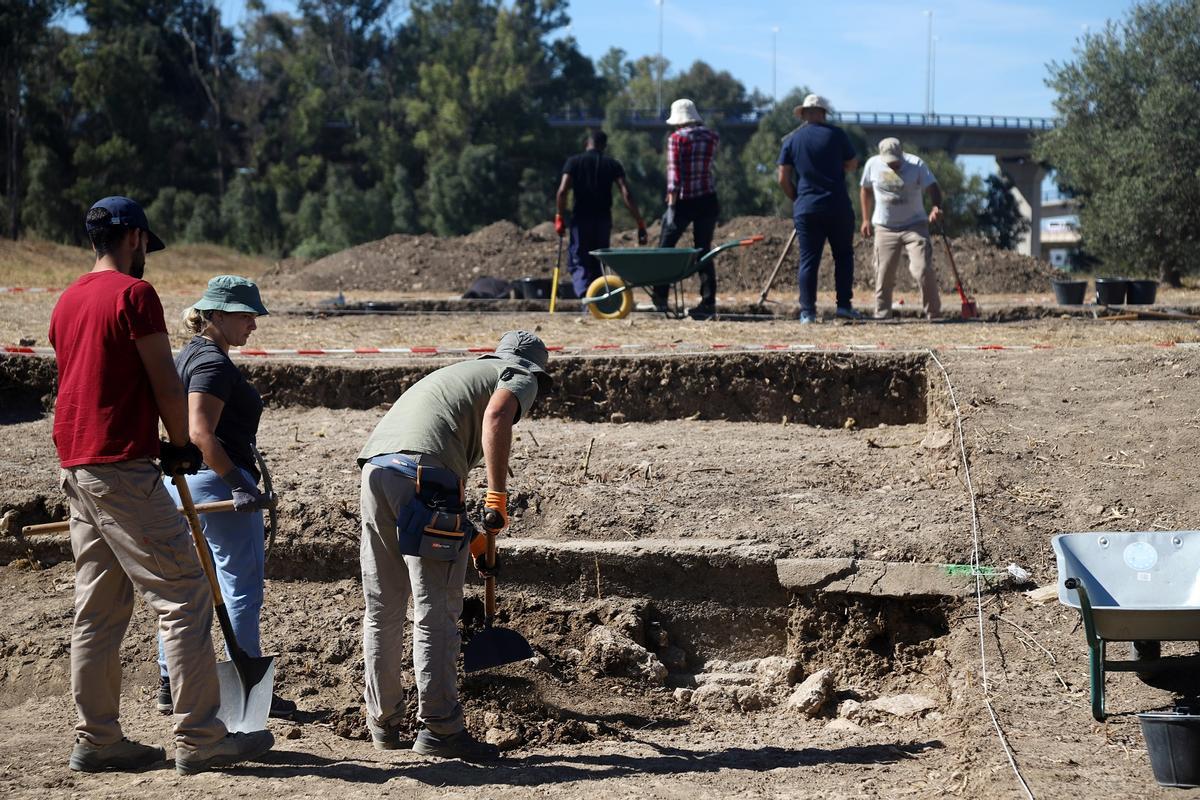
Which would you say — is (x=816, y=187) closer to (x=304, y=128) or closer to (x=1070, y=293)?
(x=1070, y=293)

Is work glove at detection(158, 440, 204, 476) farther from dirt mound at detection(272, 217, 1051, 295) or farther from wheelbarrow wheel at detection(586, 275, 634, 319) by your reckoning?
dirt mound at detection(272, 217, 1051, 295)

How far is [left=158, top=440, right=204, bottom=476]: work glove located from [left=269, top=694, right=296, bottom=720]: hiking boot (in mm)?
1558

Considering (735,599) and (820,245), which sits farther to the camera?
(820,245)

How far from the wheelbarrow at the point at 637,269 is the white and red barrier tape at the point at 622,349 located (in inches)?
78.0

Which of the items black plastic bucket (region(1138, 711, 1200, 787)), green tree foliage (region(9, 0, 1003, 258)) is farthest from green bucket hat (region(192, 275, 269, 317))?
green tree foliage (region(9, 0, 1003, 258))

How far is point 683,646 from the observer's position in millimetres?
6516

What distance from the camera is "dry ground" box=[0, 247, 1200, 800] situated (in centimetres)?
470

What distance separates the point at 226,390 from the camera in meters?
4.98

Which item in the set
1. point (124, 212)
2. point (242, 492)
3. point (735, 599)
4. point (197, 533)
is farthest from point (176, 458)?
point (735, 599)

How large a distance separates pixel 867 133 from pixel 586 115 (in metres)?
12.3

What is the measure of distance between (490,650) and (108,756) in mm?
1547

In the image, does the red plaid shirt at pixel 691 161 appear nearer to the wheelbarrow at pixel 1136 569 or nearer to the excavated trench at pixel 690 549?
the excavated trench at pixel 690 549

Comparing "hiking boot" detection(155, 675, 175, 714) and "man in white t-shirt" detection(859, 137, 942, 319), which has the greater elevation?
"man in white t-shirt" detection(859, 137, 942, 319)

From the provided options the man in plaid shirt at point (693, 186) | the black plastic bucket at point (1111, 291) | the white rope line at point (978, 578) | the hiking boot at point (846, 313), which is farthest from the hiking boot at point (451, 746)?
the black plastic bucket at point (1111, 291)
